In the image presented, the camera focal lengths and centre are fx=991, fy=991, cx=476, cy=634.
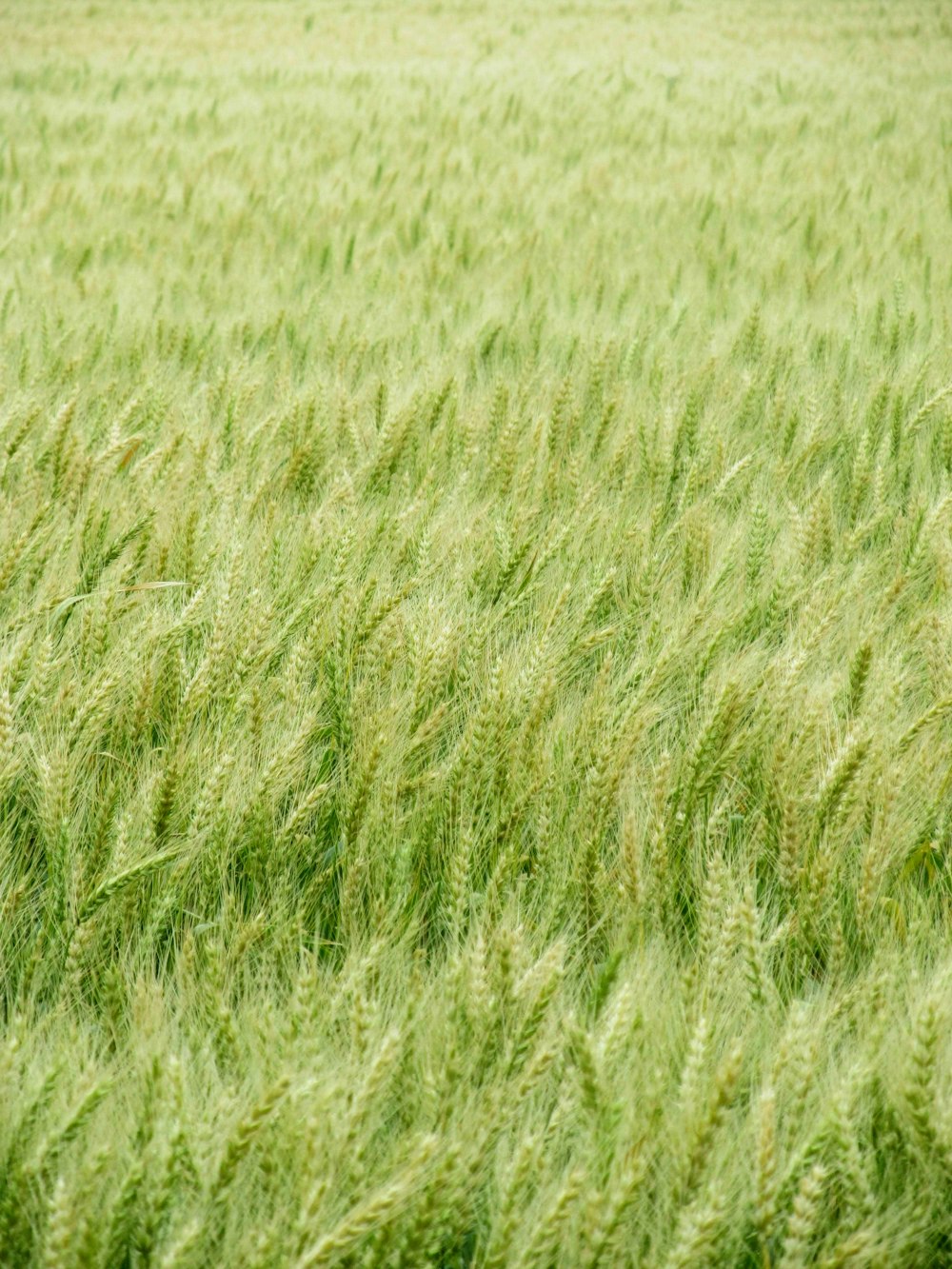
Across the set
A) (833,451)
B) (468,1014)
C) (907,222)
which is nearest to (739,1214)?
(468,1014)

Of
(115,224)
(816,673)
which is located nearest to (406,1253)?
(816,673)

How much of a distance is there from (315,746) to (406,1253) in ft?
2.13

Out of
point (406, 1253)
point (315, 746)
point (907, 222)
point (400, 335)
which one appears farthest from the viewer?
point (907, 222)

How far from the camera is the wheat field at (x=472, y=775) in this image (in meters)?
0.70

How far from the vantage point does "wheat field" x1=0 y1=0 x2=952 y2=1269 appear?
2.31 ft

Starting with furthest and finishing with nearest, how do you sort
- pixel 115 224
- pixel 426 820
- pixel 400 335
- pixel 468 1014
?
1. pixel 115 224
2. pixel 400 335
3. pixel 426 820
4. pixel 468 1014

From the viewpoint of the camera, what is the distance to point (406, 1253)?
2.13 feet

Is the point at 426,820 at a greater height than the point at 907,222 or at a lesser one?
lesser

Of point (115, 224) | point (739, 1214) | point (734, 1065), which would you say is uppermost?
point (115, 224)

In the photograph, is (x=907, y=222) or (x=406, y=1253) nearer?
(x=406, y=1253)

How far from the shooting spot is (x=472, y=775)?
109cm

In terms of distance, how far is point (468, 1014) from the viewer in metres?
→ 0.79

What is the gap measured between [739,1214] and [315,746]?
2.29 feet

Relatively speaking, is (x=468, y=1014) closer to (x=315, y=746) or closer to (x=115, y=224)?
(x=315, y=746)
